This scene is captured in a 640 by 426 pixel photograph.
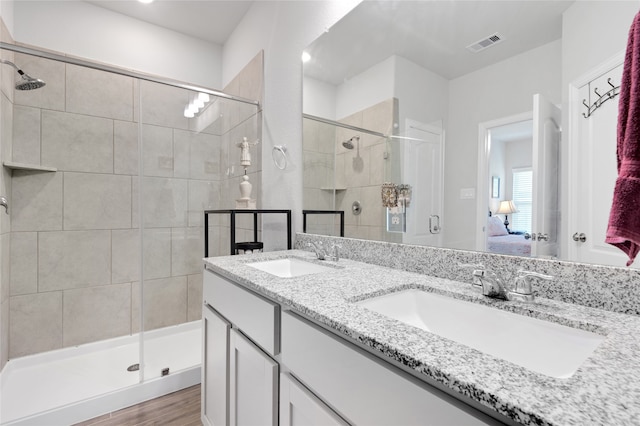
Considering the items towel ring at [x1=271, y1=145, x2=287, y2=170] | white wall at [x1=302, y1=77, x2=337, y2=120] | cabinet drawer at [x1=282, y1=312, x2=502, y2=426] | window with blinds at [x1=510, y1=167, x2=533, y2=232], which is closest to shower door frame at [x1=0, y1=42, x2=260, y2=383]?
towel ring at [x1=271, y1=145, x2=287, y2=170]

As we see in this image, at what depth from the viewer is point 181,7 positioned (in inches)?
93.9

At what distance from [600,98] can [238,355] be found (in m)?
1.34

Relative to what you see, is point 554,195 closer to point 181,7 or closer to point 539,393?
point 539,393

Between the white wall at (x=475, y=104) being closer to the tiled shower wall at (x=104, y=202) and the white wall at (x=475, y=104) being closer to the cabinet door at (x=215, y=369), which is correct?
the cabinet door at (x=215, y=369)

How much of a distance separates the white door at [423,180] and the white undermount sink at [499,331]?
0.30 meters

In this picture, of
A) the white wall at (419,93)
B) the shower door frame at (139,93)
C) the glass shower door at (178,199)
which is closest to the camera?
the white wall at (419,93)

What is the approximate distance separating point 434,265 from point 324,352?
58 centimetres

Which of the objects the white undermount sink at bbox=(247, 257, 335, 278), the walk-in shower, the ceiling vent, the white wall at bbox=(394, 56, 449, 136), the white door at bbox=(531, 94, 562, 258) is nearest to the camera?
the white door at bbox=(531, 94, 562, 258)

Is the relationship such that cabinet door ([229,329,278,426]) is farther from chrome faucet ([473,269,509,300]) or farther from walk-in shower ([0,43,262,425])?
walk-in shower ([0,43,262,425])

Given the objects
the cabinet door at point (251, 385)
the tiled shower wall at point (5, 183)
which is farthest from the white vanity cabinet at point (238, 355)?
the tiled shower wall at point (5, 183)

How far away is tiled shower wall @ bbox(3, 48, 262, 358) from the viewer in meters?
2.09

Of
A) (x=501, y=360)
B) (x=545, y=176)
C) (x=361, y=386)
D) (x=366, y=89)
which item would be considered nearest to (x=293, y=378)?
(x=361, y=386)

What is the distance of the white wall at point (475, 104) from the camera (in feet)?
2.90

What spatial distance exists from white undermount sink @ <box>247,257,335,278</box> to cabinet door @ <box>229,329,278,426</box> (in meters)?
0.39
